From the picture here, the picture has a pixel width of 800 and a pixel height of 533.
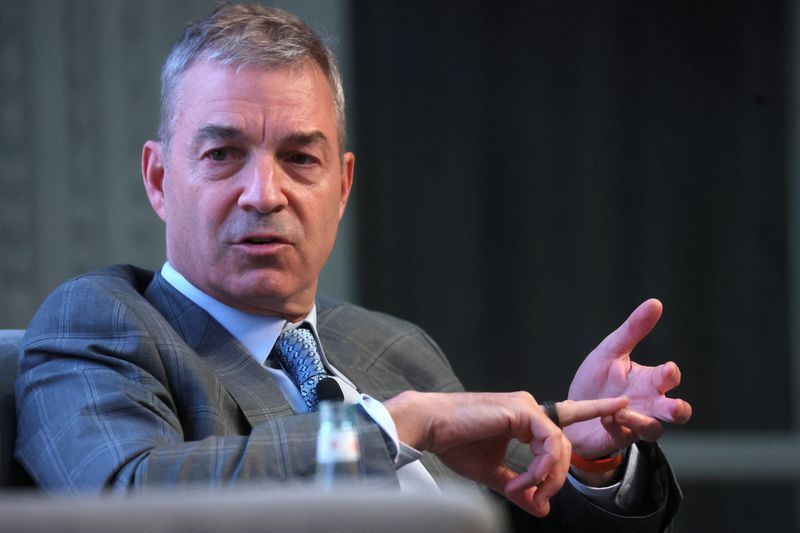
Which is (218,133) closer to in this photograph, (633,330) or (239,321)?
(239,321)

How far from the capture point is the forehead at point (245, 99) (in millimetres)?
1892

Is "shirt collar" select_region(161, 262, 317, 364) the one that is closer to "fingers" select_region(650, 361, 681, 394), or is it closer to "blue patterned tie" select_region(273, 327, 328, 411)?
"blue patterned tie" select_region(273, 327, 328, 411)

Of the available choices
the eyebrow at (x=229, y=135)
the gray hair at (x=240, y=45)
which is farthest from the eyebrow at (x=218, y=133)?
the gray hair at (x=240, y=45)

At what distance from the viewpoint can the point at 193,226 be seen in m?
1.92

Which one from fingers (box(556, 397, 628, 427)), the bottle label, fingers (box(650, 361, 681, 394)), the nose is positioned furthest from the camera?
the nose

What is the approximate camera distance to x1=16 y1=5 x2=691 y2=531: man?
151 centimetres

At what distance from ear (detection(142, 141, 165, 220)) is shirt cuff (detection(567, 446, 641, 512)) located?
3.05 feet

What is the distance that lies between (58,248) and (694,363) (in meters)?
2.21

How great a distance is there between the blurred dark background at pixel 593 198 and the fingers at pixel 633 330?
6.11ft

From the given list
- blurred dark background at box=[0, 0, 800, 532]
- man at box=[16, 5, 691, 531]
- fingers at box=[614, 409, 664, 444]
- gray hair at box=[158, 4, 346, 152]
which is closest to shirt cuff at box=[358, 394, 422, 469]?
man at box=[16, 5, 691, 531]

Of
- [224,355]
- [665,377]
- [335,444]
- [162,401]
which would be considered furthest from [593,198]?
[335,444]

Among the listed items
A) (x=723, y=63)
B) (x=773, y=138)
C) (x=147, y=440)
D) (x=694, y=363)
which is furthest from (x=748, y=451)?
(x=147, y=440)

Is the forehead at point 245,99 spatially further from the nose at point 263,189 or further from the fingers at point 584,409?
the fingers at point 584,409

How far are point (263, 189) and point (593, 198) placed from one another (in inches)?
82.2
